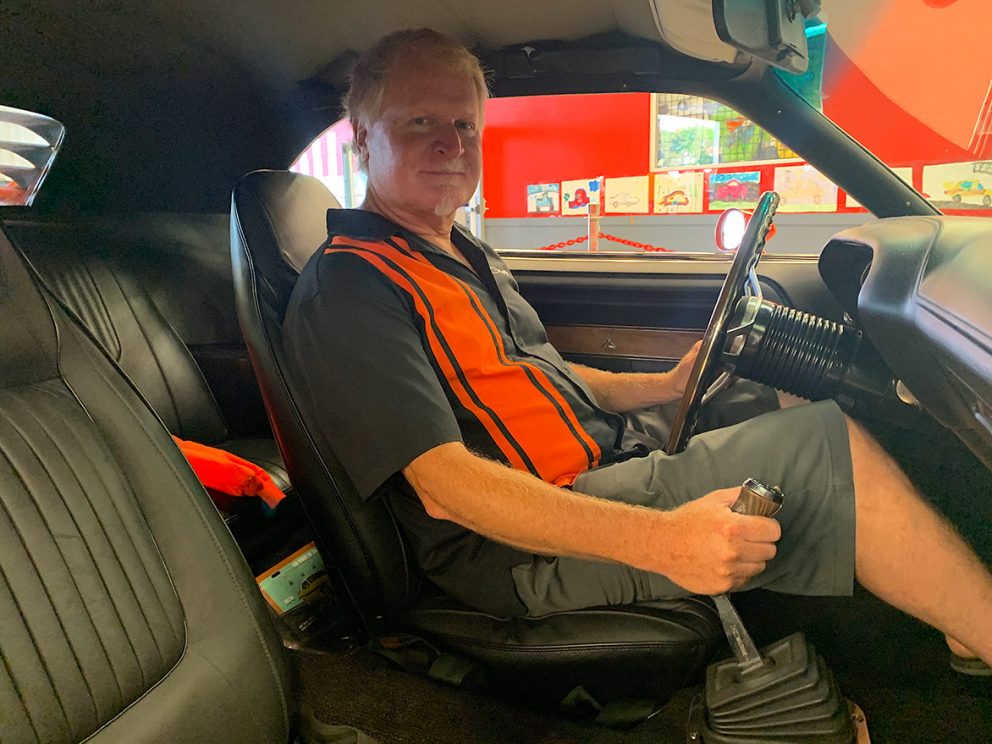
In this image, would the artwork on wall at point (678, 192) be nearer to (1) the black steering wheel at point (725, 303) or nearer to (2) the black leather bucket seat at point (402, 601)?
(1) the black steering wheel at point (725, 303)

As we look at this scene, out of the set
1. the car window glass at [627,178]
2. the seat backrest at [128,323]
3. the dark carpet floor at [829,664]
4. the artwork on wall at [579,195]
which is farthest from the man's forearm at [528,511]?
the artwork on wall at [579,195]

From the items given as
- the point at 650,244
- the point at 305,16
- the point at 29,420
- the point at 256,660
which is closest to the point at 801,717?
the point at 256,660

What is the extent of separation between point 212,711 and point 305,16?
4.34ft

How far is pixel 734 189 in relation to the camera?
4219 millimetres

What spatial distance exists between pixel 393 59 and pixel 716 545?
1.04 metres

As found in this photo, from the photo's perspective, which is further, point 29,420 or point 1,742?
point 29,420

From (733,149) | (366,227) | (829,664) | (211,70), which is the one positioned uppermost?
(211,70)

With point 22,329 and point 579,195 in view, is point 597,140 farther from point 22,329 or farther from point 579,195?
point 22,329

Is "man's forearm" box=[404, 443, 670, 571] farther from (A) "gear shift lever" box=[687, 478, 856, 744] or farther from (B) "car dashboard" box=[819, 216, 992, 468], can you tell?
(B) "car dashboard" box=[819, 216, 992, 468]

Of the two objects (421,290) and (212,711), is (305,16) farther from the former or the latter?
(212,711)

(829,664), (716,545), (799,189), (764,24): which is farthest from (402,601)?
(799,189)

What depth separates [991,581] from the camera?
94 centimetres

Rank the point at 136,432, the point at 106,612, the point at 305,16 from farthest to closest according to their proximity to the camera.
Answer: the point at 305,16, the point at 136,432, the point at 106,612

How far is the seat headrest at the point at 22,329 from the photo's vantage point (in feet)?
2.48
